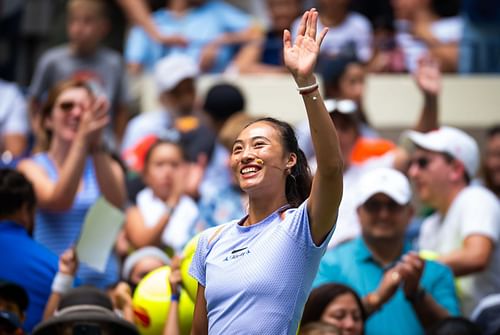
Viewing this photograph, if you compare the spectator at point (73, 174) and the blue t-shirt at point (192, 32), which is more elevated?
the spectator at point (73, 174)

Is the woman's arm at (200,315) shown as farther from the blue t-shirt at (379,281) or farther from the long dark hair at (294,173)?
the blue t-shirt at (379,281)

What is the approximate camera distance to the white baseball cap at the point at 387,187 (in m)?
8.16

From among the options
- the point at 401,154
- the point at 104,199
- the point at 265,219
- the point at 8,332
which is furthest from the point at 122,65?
the point at 265,219

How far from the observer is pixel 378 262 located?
8078 millimetres

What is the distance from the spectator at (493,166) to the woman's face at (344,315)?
8.36 feet

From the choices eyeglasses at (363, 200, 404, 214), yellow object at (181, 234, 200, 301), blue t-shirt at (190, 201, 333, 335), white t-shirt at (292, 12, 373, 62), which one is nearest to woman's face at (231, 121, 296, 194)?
blue t-shirt at (190, 201, 333, 335)

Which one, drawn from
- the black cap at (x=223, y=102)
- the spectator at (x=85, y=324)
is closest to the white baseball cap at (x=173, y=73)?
→ the black cap at (x=223, y=102)

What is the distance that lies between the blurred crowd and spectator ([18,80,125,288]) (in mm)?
11

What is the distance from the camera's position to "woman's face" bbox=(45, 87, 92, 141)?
857cm

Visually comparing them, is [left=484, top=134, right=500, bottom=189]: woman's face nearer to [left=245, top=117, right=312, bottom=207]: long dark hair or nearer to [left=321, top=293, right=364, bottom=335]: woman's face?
[left=321, top=293, right=364, bottom=335]: woman's face

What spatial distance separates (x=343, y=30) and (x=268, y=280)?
649 cm

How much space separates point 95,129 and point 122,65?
3.28 metres

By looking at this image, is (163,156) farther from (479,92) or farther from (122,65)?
(479,92)

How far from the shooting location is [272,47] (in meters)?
12.1
